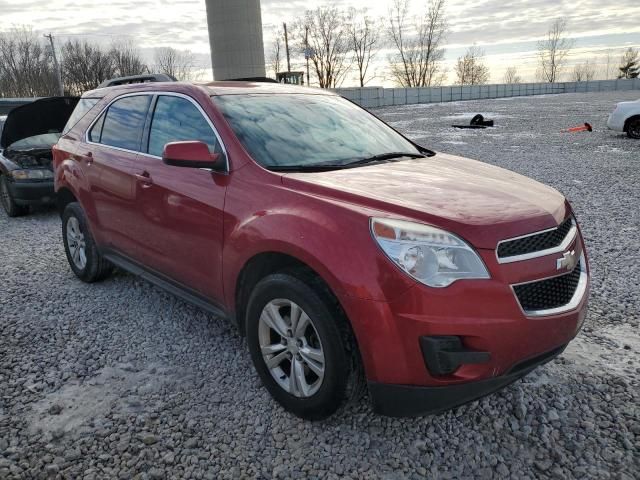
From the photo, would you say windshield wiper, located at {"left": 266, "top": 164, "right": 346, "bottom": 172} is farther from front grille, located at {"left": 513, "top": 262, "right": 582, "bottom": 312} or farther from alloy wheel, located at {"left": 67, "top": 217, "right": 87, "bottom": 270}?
alloy wheel, located at {"left": 67, "top": 217, "right": 87, "bottom": 270}

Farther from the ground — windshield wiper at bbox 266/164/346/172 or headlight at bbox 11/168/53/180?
windshield wiper at bbox 266/164/346/172

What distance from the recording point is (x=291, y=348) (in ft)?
8.70

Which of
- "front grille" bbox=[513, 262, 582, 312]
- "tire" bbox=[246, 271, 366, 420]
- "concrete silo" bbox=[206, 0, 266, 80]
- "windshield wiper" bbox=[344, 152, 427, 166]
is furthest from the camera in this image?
"concrete silo" bbox=[206, 0, 266, 80]

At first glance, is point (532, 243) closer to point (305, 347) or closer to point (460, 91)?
point (305, 347)

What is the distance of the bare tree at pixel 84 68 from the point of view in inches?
2425

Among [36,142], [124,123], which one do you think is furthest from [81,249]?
[36,142]

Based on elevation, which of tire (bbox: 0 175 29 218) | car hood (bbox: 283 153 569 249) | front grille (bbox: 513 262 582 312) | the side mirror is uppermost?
the side mirror

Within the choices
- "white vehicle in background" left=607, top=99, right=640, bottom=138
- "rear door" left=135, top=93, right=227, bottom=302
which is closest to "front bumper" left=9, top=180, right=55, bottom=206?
"rear door" left=135, top=93, right=227, bottom=302

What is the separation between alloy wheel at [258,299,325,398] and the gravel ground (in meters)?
0.23

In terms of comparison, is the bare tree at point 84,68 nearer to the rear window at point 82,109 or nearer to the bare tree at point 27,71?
the bare tree at point 27,71

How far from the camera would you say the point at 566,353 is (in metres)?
3.31

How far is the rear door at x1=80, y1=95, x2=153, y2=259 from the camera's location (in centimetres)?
380

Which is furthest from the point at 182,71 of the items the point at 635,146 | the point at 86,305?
the point at 86,305

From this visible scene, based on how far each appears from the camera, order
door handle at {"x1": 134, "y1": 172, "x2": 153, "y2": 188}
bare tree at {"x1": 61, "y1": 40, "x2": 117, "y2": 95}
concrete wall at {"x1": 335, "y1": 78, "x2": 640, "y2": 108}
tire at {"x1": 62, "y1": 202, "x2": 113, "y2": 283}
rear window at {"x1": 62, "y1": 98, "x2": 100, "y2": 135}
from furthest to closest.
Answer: bare tree at {"x1": 61, "y1": 40, "x2": 117, "y2": 95}, concrete wall at {"x1": 335, "y1": 78, "x2": 640, "y2": 108}, rear window at {"x1": 62, "y1": 98, "x2": 100, "y2": 135}, tire at {"x1": 62, "y1": 202, "x2": 113, "y2": 283}, door handle at {"x1": 134, "y1": 172, "x2": 153, "y2": 188}
